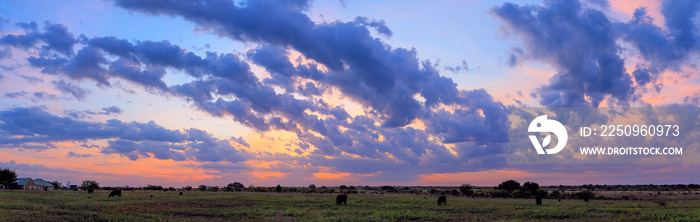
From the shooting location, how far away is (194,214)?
34.7 metres

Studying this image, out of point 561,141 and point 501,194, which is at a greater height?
point 561,141

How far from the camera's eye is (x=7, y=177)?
12156 cm

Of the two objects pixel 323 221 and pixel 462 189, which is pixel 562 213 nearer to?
pixel 323 221

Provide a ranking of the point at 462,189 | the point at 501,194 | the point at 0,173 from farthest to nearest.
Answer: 1. the point at 0,173
2. the point at 462,189
3. the point at 501,194

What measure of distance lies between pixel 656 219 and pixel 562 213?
21.4ft

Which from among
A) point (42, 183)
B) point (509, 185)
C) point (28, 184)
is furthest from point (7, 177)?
point (509, 185)

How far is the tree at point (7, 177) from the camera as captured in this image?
120881mm

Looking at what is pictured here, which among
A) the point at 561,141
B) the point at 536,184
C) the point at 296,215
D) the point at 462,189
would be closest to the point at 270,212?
the point at 296,215

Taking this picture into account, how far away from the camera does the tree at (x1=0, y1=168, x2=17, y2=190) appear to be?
120881mm

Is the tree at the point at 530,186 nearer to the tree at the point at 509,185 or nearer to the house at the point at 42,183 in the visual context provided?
the tree at the point at 509,185

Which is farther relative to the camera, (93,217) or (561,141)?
(561,141)

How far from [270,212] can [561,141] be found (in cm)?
3781

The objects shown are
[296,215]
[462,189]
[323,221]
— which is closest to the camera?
A: [323,221]

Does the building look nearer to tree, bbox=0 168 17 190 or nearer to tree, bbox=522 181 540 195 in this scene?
tree, bbox=0 168 17 190
